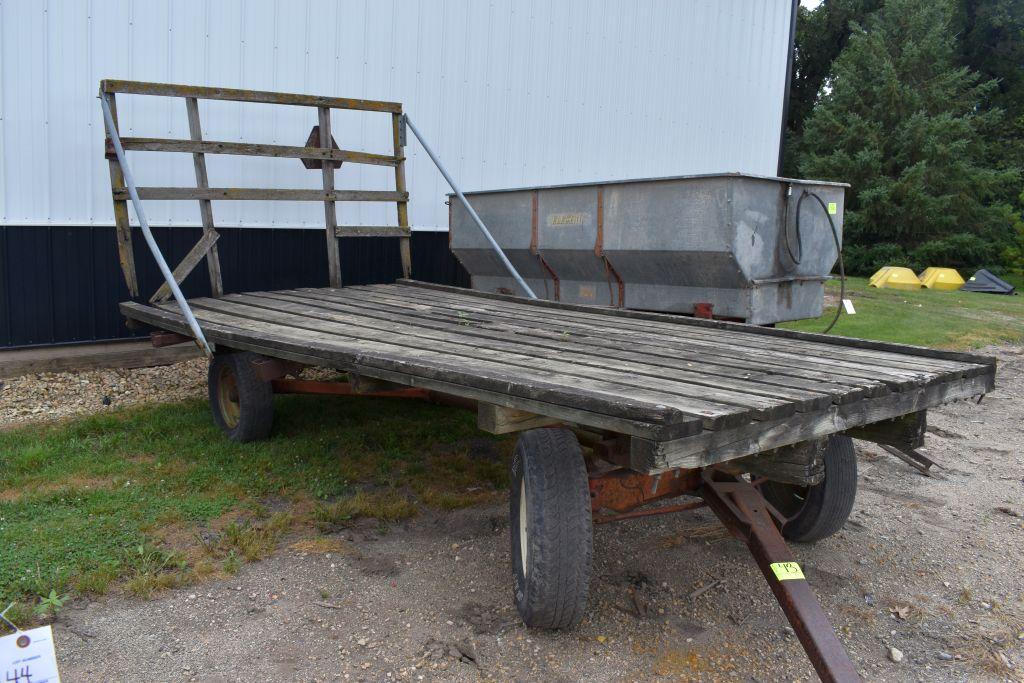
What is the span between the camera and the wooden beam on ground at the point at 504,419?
329 cm

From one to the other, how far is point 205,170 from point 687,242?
3.76 meters

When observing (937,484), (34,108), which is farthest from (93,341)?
(937,484)

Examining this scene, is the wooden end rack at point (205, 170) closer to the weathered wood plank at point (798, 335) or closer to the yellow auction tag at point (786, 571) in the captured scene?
the weathered wood plank at point (798, 335)

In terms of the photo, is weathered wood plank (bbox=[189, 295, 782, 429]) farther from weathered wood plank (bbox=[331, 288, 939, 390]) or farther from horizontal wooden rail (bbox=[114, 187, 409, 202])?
horizontal wooden rail (bbox=[114, 187, 409, 202])

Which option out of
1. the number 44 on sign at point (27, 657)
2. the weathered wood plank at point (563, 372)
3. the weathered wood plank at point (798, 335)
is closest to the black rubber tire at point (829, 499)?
the weathered wood plank at point (798, 335)

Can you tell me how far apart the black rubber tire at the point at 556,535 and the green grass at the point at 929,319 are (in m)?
6.98

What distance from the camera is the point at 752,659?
314cm

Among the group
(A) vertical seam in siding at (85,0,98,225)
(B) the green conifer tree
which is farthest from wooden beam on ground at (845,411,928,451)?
(B) the green conifer tree

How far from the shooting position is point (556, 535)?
3020mm

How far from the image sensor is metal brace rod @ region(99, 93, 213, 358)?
4.87m

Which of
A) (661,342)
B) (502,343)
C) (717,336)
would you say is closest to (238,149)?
(502,343)

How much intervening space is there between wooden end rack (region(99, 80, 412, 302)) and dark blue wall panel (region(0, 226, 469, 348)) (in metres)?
0.84

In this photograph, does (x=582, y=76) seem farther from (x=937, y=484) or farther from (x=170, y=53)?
(x=937, y=484)

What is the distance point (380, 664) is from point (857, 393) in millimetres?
1994
